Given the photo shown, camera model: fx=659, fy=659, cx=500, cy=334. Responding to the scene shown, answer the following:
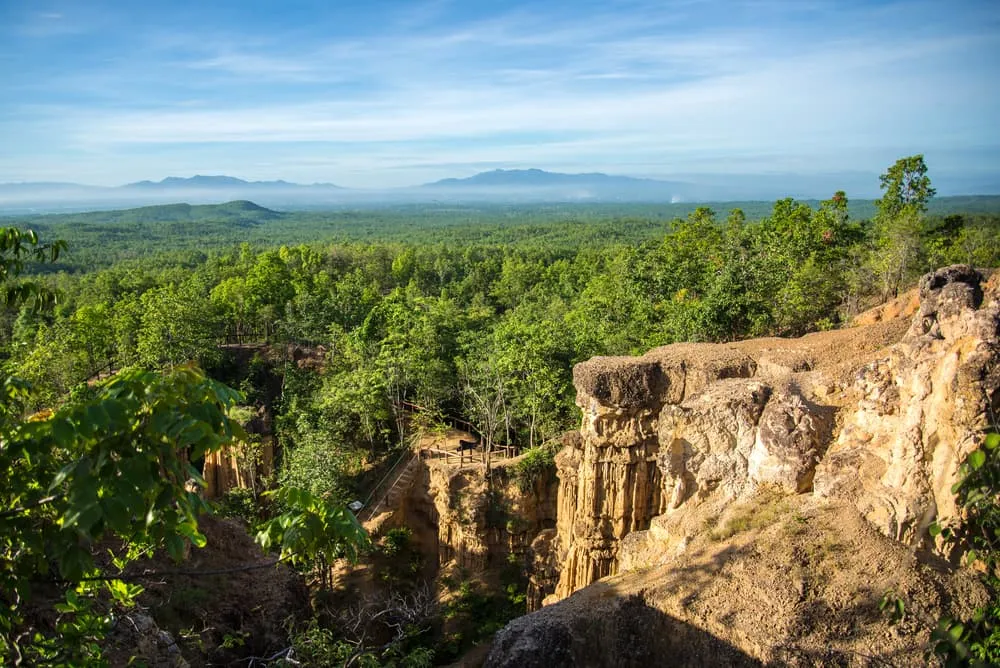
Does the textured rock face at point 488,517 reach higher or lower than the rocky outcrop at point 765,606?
lower

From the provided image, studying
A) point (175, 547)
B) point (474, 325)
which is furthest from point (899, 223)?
point (175, 547)

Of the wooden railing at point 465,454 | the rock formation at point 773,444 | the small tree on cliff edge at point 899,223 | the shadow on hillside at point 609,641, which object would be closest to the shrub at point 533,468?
the wooden railing at point 465,454

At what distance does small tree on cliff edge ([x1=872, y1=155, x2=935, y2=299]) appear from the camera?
2811 centimetres

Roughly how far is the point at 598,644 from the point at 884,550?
4.50 metres

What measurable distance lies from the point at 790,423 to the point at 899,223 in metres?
21.9

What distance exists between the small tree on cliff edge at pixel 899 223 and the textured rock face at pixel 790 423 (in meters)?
13.3

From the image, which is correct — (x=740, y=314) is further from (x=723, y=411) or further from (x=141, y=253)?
(x=141, y=253)

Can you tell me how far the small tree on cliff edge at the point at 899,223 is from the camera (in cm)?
2811

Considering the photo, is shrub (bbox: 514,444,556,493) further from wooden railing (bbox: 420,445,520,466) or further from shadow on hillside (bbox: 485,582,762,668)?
shadow on hillside (bbox: 485,582,762,668)

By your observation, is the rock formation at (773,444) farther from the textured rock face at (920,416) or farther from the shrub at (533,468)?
the shrub at (533,468)

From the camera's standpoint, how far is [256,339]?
40.6m

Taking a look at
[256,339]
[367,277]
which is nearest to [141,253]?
[367,277]

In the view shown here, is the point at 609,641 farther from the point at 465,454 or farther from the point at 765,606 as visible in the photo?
the point at 465,454

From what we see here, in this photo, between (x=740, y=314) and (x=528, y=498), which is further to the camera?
(x=740, y=314)
